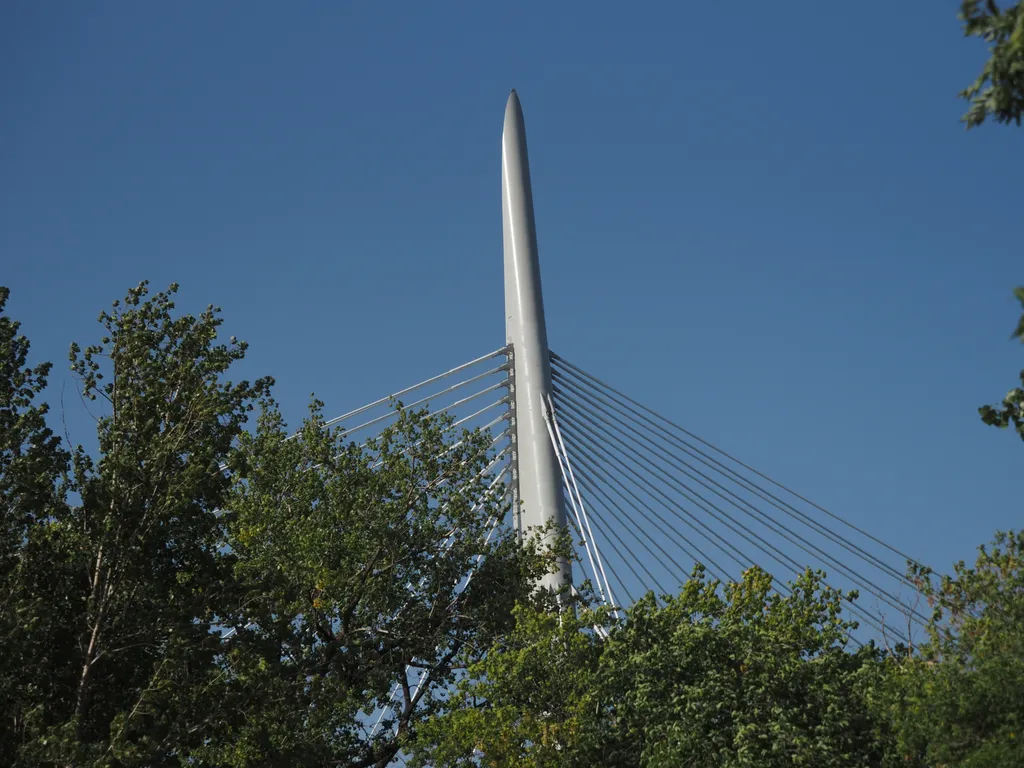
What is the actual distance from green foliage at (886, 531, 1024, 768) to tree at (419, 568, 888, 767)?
199 cm

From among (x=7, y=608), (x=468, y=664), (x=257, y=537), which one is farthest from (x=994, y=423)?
(x=257, y=537)

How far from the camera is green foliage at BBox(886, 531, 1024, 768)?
17.8 meters

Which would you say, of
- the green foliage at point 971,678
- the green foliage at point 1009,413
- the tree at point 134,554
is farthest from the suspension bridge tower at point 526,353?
the green foliage at point 1009,413

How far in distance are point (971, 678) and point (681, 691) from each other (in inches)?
225

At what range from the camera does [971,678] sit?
1823 cm

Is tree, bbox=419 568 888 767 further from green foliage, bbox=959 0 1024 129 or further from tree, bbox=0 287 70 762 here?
green foliage, bbox=959 0 1024 129

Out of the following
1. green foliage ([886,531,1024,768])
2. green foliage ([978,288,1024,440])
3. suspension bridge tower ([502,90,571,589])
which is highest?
suspension bridge tower ([502,90,571,589])

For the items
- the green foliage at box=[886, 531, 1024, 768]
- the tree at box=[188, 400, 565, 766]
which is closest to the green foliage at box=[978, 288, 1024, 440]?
the green foliage at box=[886, 531, 1024, 768]

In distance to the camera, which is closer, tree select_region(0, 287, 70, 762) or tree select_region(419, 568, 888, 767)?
tree select_region(0, 287, 70, 762)

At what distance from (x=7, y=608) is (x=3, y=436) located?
2154 mm

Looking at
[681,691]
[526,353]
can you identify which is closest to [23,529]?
[681,691]

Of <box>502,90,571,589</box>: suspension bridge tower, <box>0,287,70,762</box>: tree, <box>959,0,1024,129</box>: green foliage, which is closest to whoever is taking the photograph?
<box>959,0,1024,129</box>: green foliage

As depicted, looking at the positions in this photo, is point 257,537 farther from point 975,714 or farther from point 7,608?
point 975,714

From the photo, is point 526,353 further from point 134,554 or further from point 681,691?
point 134,554
